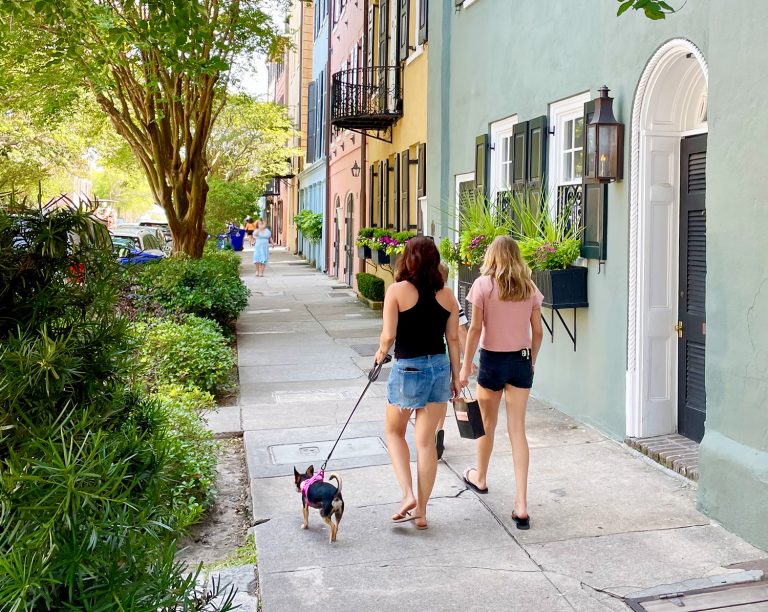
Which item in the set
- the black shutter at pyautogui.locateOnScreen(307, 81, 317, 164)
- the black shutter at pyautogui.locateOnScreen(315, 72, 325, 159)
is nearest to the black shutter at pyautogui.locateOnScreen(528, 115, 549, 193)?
the black shutter at pyautogui.locateOnScreen(315, 72, 325, 159)

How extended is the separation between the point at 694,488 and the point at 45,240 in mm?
4557

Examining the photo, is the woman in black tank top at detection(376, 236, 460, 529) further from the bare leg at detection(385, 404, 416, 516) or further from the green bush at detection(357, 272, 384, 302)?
the green bush at detection(357, 272, 384, 302)

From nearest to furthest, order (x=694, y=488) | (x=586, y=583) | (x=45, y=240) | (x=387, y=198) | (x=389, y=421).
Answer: (x=45, y=240)
(x=586, y=583)
(x=389, y=421)
(x=694, y=488)
(x=387, y=198)

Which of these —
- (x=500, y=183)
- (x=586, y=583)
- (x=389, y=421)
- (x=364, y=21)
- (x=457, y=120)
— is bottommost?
(x=586, y=583)

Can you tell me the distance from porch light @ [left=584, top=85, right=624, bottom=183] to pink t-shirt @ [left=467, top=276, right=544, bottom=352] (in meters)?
2.11

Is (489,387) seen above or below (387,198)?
below

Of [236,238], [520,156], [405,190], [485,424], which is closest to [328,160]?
[405,190]

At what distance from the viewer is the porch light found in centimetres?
699

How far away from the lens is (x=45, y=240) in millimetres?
3047

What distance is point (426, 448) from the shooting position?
5184mm

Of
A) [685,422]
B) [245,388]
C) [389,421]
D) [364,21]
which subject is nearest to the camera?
[389,421]

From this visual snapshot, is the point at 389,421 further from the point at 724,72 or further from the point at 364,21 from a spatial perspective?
the point at 364,21

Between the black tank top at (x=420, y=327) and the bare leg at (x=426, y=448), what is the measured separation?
0.34m

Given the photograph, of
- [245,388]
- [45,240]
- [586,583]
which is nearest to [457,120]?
[245,388]
